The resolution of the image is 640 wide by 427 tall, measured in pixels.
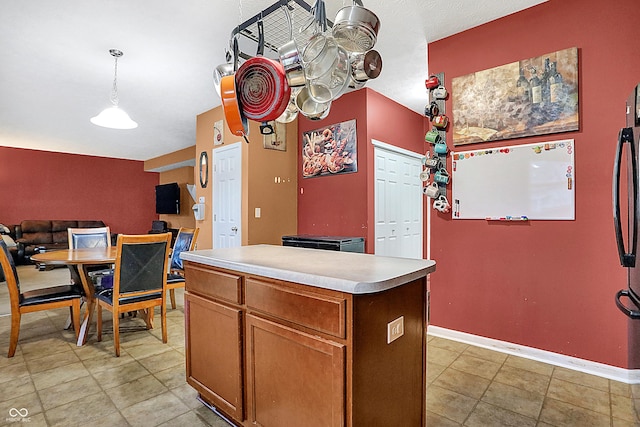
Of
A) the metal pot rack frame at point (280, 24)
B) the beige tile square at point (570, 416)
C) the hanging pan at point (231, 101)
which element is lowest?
the beige tile square at point (570, 416)

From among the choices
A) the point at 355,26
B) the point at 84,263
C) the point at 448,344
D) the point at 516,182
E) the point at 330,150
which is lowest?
the point at 448,344

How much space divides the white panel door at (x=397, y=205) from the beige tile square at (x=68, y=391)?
2968 mm

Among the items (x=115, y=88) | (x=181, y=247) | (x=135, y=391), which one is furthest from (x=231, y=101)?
(x=115, y=88)

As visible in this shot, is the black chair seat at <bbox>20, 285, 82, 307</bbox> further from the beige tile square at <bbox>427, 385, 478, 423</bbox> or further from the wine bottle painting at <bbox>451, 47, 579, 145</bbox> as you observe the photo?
the wine bottle painting at <bbox>451, 47, 579, 145</bbox>

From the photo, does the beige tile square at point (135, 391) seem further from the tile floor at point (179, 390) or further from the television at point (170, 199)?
the television at point (170, 199)

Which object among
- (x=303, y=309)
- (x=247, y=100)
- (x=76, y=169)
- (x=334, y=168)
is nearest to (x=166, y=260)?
(x=247, y=100)

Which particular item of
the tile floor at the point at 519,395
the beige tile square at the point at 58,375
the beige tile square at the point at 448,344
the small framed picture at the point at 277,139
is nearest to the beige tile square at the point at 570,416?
the tile floor at the point at 519,395

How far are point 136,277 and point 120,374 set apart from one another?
694 mm

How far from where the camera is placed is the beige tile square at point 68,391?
73.0 inches

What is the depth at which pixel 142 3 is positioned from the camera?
236 centimetres

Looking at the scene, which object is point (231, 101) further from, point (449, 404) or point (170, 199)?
point (170, 199)

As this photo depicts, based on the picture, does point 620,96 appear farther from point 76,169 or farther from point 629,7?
point 76,169

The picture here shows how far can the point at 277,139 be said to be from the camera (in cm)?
437

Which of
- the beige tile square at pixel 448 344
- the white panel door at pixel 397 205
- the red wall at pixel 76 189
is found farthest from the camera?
the red wall at pixel 76 189
